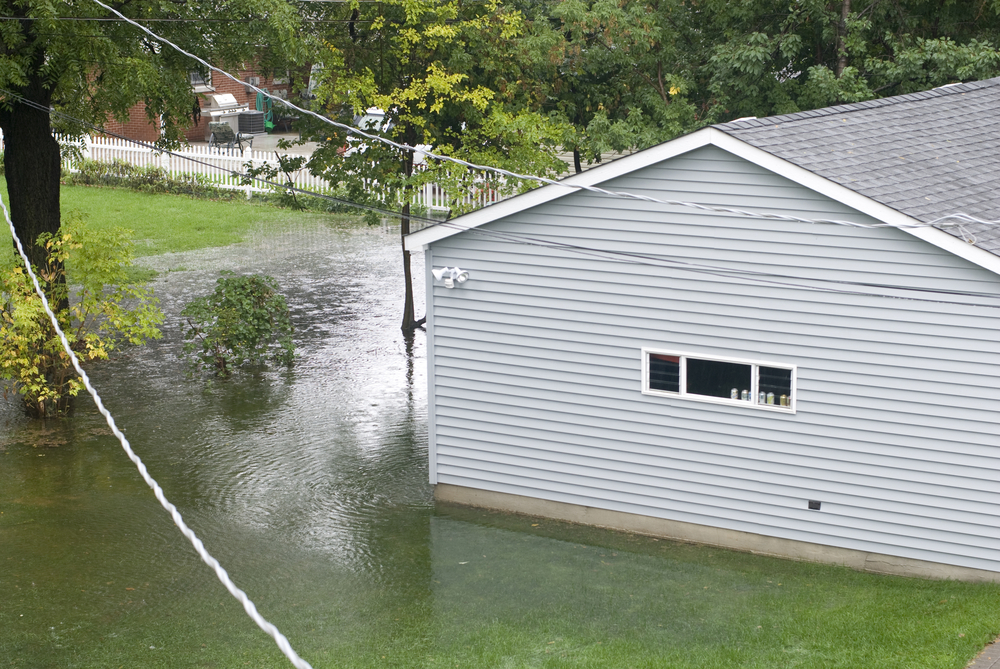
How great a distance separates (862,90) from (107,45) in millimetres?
11948

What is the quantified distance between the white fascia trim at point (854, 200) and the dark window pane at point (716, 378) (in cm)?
192

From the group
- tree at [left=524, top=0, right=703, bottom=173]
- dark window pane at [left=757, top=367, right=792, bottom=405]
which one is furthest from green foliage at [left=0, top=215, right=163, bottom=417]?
dark window pane at [left=757, top=367, right=792, bottom=405]

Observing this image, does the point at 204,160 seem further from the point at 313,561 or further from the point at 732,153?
the point at 732,153

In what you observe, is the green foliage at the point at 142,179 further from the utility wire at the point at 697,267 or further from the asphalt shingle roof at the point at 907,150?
the asphalt shingle roof at the point at 907,150

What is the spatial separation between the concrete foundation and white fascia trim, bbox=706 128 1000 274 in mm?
2847

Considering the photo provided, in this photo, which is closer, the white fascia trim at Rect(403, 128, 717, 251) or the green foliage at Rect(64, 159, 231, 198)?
the white fascia trim at Rect(403, 128, 717, 251)

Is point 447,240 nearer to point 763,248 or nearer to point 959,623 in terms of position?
point 763,248

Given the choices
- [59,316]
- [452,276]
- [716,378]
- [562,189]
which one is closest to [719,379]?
[716,378]

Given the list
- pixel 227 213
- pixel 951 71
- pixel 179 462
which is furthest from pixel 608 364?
pixel 227 213

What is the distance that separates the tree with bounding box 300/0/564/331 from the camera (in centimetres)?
1772

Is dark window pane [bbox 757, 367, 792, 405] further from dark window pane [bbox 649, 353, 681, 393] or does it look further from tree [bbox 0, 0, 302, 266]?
tree [bbox 0, 0, 302, 266]

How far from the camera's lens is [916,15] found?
20.4m

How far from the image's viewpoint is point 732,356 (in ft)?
36.5

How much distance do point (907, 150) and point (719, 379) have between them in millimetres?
3234
